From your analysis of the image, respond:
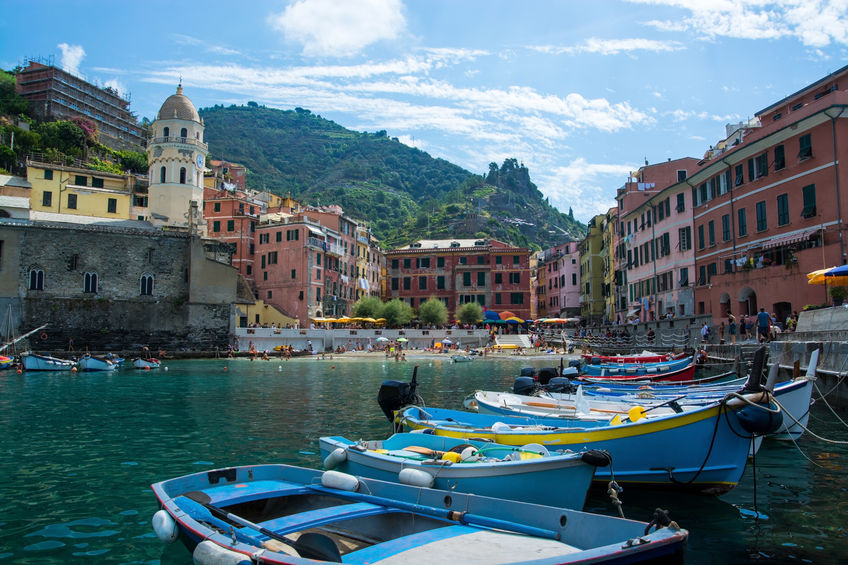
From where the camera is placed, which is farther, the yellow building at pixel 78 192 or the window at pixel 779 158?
the yellow building at pixel 78 192

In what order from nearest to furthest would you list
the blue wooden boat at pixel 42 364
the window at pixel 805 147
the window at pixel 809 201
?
the window at pixel 809 201 < the window at pixel 805 147 < the blue wooden boat at pixel 42 364

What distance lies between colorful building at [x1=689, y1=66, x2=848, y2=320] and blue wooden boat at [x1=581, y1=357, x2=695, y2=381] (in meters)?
7.89

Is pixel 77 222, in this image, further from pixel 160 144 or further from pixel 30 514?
pixel 30 514

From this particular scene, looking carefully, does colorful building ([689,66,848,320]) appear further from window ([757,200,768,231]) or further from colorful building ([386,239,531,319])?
colorful building ([386,239,531,319])

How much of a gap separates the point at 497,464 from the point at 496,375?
3059 cm

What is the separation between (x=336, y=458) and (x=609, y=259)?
61.9 m

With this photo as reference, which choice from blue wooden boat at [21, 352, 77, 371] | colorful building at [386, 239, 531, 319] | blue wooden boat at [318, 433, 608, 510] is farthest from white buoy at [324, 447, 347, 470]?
colorful building at [386, 239, 531, 319]

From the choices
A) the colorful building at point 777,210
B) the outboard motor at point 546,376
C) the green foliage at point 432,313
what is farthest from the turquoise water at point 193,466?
the green foliage at point 432,313

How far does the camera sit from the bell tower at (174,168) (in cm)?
6569

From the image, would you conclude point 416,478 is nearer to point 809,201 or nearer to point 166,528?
point 166,528

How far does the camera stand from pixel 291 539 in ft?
21.8

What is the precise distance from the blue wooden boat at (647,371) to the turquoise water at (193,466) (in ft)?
17.0

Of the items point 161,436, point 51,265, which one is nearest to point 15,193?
point 51,265

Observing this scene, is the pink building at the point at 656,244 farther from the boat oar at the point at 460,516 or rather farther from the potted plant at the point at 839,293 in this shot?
the boat oar at the point at 460,516
